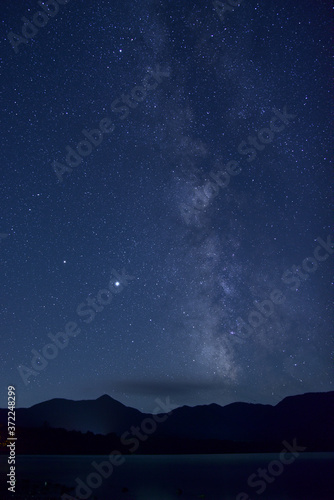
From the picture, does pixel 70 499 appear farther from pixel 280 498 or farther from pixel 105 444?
pixel 105 444

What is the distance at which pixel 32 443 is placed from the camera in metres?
160

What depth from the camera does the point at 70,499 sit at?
31.7 m

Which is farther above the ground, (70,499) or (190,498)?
(70,499)

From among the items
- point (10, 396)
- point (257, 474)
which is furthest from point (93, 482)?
point (10, 396)

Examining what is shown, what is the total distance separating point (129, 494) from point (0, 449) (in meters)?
104

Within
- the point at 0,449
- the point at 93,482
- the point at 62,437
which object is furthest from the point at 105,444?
the point at 93,482

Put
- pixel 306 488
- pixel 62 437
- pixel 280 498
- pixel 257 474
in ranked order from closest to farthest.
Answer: pixel 280 498 → pixel 306 488 → pixel 257 474 → pixel 62 437

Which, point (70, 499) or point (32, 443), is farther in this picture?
point (32, 443)

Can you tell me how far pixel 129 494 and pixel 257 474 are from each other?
4089cm

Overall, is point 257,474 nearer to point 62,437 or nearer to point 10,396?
point 10,396

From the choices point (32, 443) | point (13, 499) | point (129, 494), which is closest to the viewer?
point (13, 499)

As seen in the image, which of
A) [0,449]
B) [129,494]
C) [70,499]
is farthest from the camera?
[0,449]

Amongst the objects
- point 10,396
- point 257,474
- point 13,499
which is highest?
point 10,396

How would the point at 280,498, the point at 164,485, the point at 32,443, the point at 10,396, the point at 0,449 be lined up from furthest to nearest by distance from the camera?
the point at 32,443 < the point at 0,449 < the point at 164,485 < the point at 280,498 < the point at 10,396
